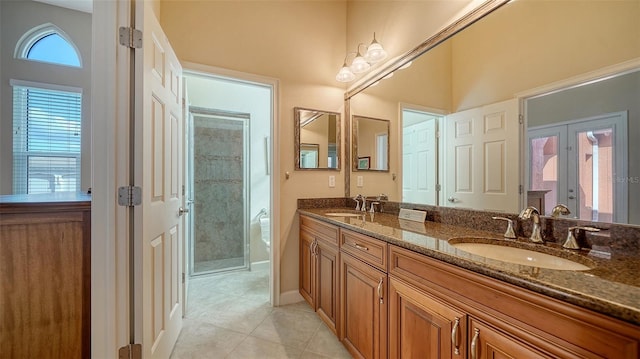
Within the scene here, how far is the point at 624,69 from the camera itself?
988 mm

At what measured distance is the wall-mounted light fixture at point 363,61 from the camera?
2.16 metres

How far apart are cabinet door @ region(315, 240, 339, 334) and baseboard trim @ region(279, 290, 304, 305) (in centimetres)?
42

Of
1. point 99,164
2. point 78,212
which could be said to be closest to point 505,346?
point 99,164

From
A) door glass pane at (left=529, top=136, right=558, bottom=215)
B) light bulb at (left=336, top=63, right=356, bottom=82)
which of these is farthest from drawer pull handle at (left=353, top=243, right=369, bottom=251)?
light bulb at (left=336, top=63, right=356, bottom=82)

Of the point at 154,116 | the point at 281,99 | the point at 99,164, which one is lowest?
the point at 99,164

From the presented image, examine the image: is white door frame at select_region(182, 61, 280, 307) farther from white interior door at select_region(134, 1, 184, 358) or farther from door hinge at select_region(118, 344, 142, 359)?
door hinge at select_region(118, 344, 142, 359)

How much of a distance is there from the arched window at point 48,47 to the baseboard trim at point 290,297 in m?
3.58

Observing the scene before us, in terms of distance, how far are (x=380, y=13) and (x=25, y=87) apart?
385cm

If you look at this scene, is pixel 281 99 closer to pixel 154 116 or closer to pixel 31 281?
pixel 154 116

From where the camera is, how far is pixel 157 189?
4.73ft

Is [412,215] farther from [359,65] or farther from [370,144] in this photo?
[359,65]

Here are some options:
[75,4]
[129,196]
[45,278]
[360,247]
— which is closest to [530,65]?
[360,247]

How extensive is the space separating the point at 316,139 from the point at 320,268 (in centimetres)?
121

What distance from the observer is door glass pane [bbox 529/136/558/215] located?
1188mm
